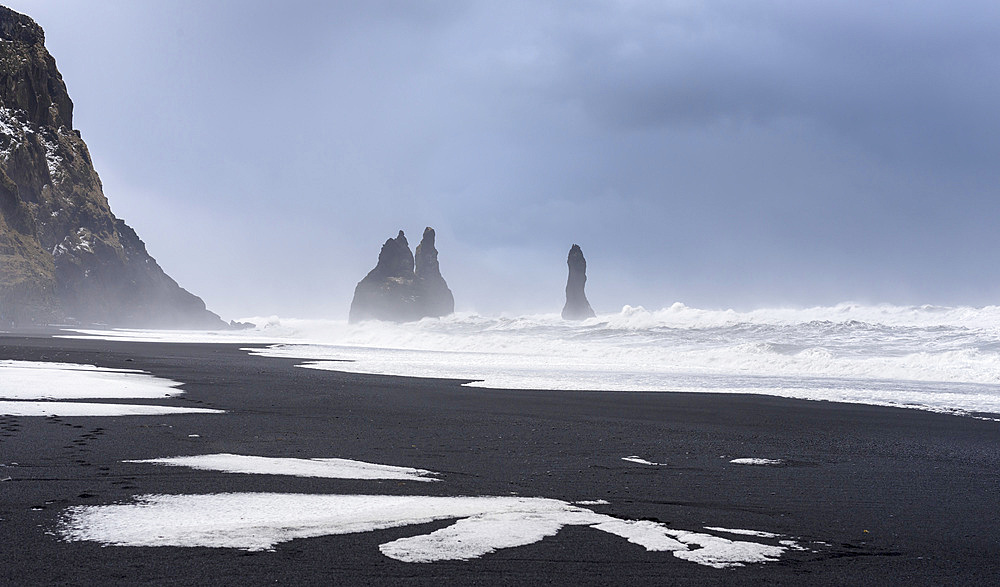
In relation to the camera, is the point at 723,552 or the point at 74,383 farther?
the point at 74,383

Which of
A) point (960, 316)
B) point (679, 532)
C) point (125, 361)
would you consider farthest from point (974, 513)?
point (960, 316)

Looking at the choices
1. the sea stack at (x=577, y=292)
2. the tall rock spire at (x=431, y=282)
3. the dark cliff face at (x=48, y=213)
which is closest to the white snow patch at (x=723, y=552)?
the dark cliff face at (x=48, y=213)

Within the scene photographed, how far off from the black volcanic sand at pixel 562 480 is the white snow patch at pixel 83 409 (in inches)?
17.4

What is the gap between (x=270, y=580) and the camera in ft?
11.3

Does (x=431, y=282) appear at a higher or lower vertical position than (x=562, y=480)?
higher

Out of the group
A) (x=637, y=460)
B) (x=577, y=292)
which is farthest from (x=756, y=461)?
(x=577, y=292)

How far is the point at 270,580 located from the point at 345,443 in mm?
4610

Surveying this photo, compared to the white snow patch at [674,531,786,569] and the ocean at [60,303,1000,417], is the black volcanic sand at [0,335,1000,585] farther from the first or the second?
the ocean at [60,303,1000,417]

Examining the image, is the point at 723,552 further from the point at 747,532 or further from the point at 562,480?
the point at 562,480

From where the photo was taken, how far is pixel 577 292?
117m

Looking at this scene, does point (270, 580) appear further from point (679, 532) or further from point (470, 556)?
point (679, 532)

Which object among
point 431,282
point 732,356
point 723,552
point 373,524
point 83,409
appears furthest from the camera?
point 431,282

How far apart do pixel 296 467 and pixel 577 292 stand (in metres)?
112

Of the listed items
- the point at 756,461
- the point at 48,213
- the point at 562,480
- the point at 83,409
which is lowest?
the point at 83,409
